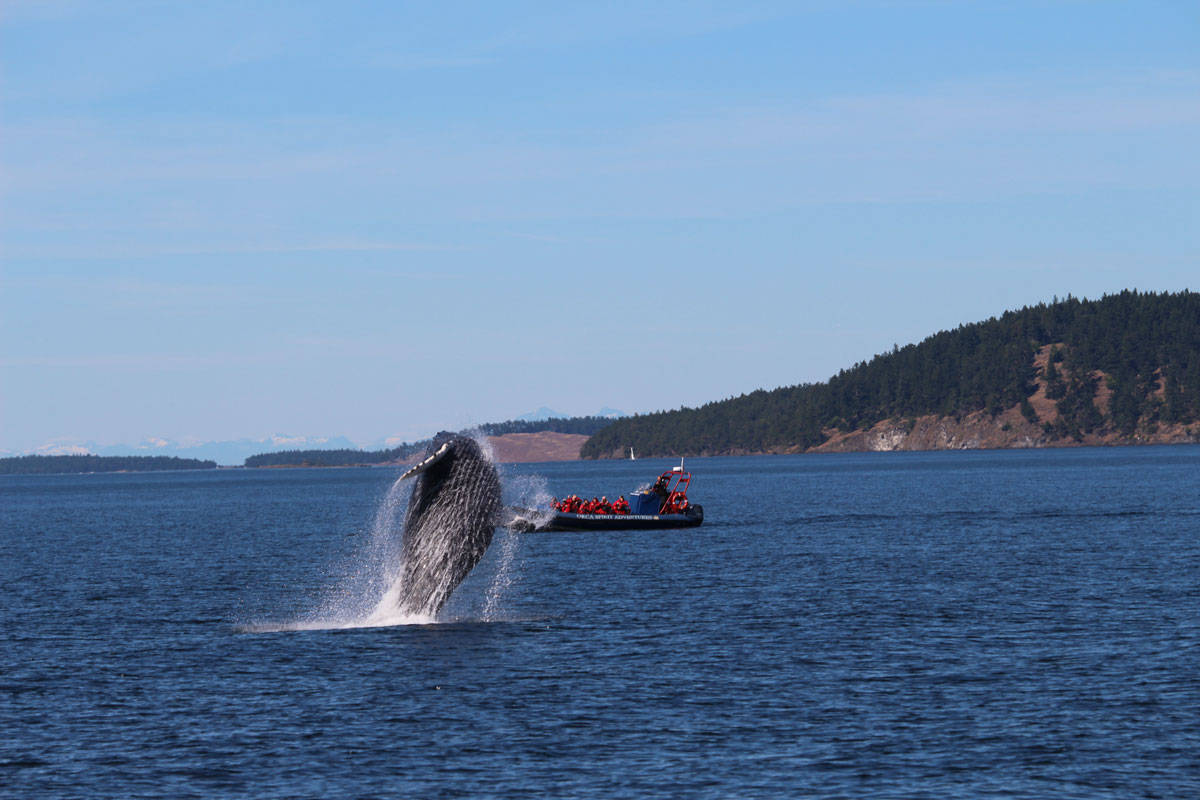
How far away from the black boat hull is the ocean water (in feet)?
72.5

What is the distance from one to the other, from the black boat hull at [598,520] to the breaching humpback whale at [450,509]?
61.2 meters

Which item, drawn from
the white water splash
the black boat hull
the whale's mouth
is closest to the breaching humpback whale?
the whale's mouth

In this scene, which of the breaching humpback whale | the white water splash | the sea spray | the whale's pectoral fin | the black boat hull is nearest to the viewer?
the whale's pectoral fin

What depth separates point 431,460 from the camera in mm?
30594

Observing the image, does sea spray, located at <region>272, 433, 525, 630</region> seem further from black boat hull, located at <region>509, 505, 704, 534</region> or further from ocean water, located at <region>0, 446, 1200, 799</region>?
black boat hull, located at <region>509, 505, 704, 534</region>

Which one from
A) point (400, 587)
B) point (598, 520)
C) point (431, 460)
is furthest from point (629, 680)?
point (598, 520)

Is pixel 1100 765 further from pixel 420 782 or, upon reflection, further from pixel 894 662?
pixel 420 782

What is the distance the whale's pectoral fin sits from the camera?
1182 inches

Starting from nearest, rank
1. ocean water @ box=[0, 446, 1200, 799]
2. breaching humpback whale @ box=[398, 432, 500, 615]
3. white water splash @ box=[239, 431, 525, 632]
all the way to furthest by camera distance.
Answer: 1. ocean water @ box=[0, 446, 1200, 799]
2. breaching humpback whale @ box=[398, 432, 500, 615]
3. white water splash @ box=[239, 431, 525, 632]

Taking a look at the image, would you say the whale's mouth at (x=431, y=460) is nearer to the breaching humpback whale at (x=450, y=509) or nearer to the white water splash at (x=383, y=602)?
the breaching humpback whale at (x=450, y=509)

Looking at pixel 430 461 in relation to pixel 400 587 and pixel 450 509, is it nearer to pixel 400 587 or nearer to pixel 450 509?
pixel 450 509

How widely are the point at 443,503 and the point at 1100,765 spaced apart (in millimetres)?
15682

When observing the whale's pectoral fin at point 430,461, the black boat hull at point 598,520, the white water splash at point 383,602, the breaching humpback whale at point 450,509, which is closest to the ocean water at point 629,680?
the white water splash at point 383,602

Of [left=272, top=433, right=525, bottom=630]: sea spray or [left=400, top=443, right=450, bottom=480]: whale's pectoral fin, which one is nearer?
[left=400, top=443, right=450, bottom=480]: whale's pectoral fin
